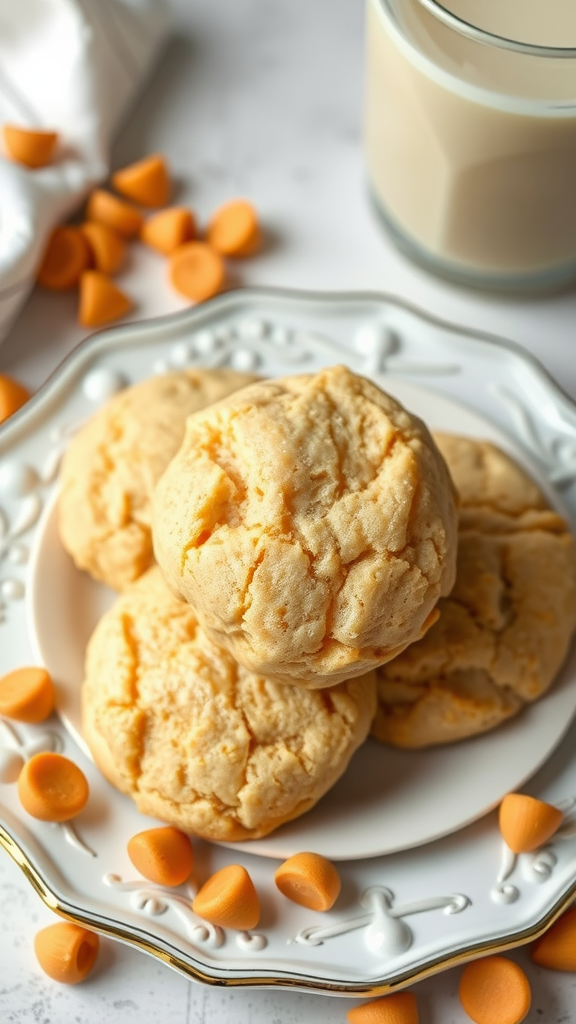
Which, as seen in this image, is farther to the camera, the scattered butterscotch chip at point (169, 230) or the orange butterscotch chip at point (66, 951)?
the scattered butterscotch chip at point (169, 230)

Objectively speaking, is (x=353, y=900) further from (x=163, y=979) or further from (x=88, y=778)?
(x=88, y=778)

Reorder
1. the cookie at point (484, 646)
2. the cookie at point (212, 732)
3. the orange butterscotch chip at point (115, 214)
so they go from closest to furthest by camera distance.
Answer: the cookie at point (212, 732) → the cookie at point (484, 646) → the orange butterscotch chip at point (115, 214)

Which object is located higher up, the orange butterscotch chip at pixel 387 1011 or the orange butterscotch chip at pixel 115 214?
the orange butterscotch chip at pixel 115 214

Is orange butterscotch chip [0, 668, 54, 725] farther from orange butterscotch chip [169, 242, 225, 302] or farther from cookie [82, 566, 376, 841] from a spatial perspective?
orange butterscotch chip [169, 242, 225, 302]

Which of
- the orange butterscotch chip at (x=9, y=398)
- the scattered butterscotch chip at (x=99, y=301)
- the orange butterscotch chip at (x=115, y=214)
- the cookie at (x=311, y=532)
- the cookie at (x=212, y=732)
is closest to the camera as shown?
the cookie at (x=311, y=532)

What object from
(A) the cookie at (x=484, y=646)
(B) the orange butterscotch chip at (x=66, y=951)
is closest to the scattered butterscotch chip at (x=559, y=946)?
(A) the cookie at (x=484, y=646)

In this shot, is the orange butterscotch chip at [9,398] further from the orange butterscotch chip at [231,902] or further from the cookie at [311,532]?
the orange butterscotch chip at [231,902]

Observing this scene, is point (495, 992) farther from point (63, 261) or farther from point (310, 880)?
point (63, 261)
